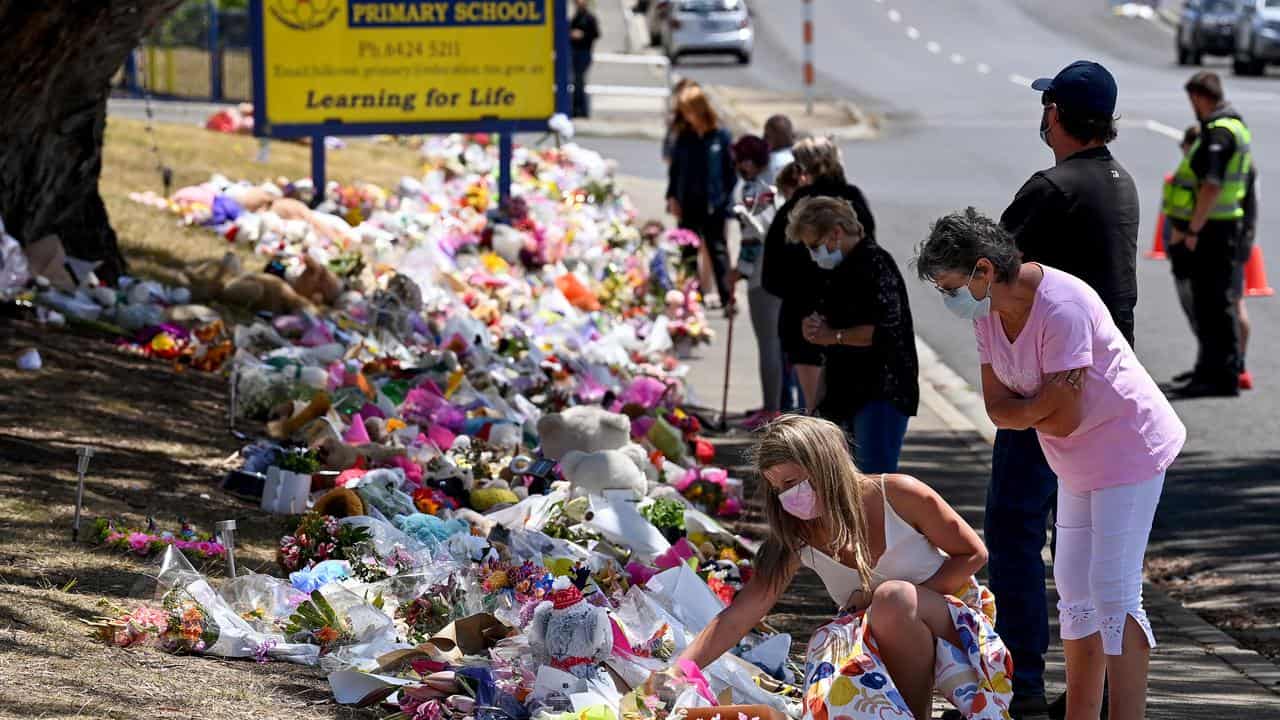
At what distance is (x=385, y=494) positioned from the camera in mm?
6883

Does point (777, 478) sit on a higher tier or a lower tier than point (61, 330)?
higher

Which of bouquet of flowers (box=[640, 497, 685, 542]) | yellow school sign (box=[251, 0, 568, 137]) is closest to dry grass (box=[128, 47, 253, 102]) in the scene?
yellow school sign (box=[251, 0, 568, 137])

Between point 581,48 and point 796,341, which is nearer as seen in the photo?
point 796,341

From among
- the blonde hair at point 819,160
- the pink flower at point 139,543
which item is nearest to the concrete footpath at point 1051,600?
the blonde hair at point 819,160

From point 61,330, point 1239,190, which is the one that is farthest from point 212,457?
point 1239,190

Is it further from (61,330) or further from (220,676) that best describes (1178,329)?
(220,676)

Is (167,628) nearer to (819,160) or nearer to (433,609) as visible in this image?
(433,609)

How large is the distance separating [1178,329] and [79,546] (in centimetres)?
876

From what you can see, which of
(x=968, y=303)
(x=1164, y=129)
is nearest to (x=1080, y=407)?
(x=968, y=303)

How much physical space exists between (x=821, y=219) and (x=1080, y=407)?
234 centimetres

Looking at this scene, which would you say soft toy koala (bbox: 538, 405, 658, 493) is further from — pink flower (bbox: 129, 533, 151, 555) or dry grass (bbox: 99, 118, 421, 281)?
dry grass (bbox: 99, 118, 421, 281)

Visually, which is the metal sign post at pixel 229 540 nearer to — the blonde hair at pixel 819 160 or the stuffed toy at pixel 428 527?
the stuffed toy at pixel 428 527

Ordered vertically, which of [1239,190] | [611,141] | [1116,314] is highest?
[1116,314]

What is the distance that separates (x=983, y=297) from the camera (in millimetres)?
4660
